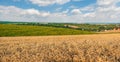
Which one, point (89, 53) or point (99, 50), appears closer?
point (89, 53)

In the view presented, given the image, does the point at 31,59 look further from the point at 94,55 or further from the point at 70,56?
the point at 94,55

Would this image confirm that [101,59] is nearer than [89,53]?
Yes

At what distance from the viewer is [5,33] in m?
78.1

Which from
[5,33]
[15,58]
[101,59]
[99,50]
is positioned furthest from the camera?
[5,33]

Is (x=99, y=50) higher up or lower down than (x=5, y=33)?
higher up

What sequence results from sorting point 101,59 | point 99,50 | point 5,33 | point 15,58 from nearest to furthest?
1. point 101,59
2. point 15,58
3. point 99,50
4. point 5,33

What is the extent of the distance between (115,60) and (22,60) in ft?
9.32

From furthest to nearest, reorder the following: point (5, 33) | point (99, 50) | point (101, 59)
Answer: point (5, 33) < point (99, 50) < point (101, 59)

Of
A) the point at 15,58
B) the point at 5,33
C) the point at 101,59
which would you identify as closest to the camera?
the point at 101,59

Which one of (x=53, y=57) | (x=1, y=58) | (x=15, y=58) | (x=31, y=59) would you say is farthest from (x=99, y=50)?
(x=1, y=58)

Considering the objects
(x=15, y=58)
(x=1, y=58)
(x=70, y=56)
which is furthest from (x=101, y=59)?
(x=1, y=58)

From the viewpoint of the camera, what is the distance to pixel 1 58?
680 centimetres

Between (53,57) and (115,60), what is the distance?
1.92 meters

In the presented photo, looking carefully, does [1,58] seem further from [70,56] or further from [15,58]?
[70,56]
